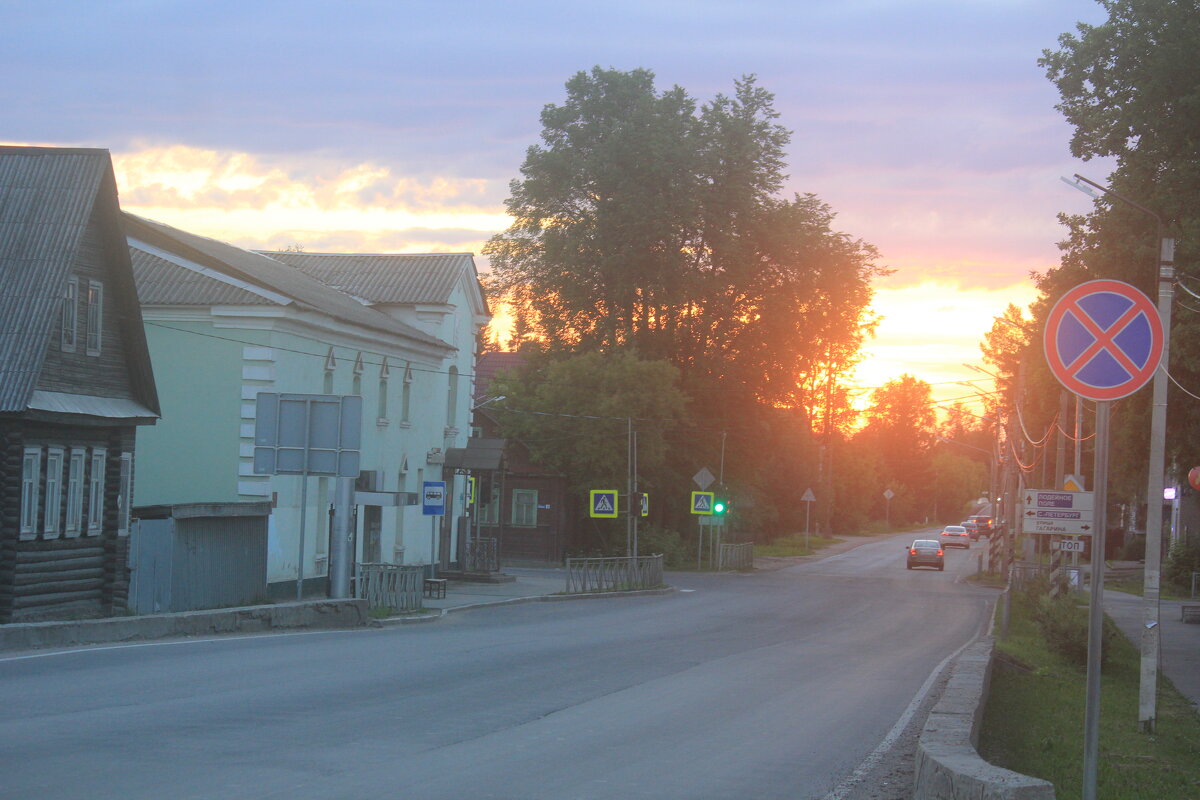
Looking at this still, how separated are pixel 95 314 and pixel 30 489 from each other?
3.63 metres

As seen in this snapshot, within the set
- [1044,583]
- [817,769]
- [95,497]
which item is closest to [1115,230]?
[1044,583]

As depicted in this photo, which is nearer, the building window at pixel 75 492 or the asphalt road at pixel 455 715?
the asphalt road at pixel 455 715

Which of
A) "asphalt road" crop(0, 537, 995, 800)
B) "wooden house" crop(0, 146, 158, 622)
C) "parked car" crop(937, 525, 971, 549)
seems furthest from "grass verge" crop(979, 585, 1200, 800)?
"parked car" crop(937, 525, 971, 549)

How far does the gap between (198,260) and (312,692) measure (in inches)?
791

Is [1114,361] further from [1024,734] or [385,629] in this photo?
[385,629]

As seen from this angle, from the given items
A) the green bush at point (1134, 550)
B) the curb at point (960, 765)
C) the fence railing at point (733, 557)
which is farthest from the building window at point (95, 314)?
the green bush at point (1134, 550)

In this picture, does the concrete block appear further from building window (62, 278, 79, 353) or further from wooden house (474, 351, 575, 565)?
wooden house (474, 351, 575, 565)

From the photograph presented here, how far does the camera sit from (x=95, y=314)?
77.3 feet

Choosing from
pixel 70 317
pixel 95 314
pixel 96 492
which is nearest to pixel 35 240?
pixel 70 317

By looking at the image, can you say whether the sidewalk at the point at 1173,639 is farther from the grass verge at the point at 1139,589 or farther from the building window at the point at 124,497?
the building window at the point at 124,497

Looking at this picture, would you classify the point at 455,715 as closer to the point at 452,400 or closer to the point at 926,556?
the point at 452,400

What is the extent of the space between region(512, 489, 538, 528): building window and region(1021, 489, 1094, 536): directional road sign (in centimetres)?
4217

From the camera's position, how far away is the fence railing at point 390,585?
26000 millimetres

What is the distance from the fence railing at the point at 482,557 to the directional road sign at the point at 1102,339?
32181 mm
